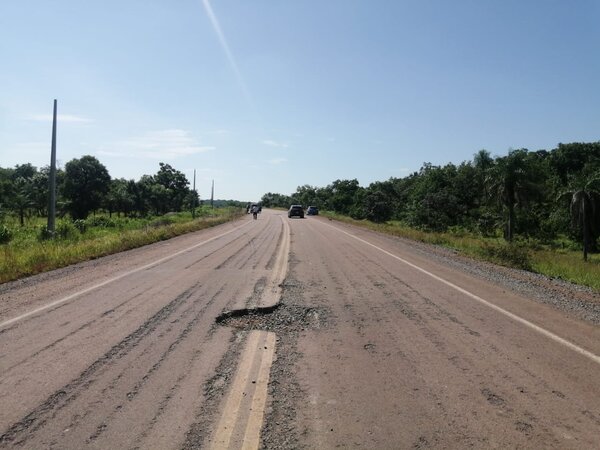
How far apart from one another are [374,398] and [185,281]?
279 inches

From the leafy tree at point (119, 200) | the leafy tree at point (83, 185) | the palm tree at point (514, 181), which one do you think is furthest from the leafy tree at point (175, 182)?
the palm tree at point (514, 181)

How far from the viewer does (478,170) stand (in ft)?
233

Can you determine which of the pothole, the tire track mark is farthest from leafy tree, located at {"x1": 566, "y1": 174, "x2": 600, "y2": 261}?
the tire track mark

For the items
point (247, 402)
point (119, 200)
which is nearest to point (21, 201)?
point (119, 200)

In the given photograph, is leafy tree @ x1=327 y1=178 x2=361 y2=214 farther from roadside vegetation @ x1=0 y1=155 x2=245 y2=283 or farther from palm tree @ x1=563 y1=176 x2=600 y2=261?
palm tree @ x1=563 y1=176 x2=600 y2=261

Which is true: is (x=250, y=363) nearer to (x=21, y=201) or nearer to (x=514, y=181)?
(x=514, y=181)

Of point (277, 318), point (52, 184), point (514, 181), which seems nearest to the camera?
point (277, 318)

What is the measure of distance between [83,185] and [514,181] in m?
52.4

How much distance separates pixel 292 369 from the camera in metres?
4.86

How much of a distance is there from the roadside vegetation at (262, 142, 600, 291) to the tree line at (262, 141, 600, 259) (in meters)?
0.10

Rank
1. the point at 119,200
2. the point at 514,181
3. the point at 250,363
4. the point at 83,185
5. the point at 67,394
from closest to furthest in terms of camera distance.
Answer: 1. the point at 67,394
2. the point at 250,363
3. the point at 514,181
4. the point at 83,185
5. the point at 119,200

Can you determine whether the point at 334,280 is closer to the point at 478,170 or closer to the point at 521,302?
the point at 521,302

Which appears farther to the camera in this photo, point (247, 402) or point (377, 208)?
point (377, 208)

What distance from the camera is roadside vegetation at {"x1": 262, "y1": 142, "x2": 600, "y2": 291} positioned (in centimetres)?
3558
